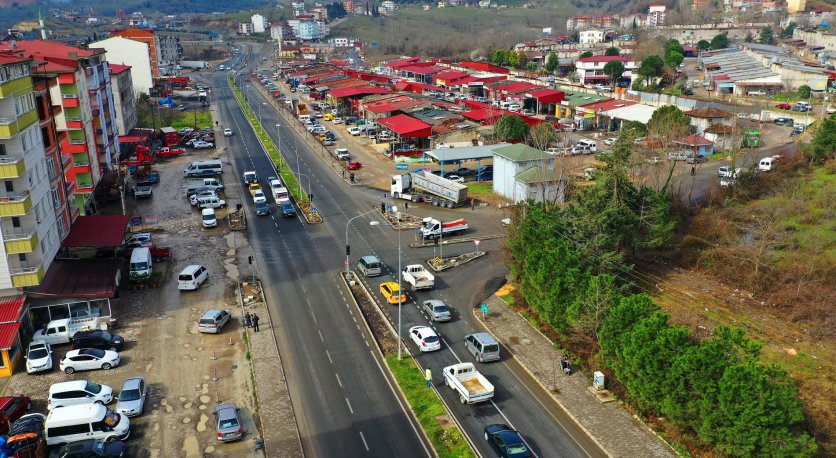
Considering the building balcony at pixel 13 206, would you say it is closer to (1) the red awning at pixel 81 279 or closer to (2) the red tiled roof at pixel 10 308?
(2) the red tiled roof at pixel 10 308

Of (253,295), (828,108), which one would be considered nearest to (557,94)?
(828,108)

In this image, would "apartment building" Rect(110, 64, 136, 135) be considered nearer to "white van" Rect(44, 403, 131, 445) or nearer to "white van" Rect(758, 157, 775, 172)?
"white van" Rect(44, 403, 131, 445)

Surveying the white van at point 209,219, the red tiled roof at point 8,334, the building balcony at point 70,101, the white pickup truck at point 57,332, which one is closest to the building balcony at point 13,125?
the red tiled roof at point 8,334

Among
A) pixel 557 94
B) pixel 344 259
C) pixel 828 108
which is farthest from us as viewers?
pixel 557 94

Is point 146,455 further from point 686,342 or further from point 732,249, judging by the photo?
point 732,249

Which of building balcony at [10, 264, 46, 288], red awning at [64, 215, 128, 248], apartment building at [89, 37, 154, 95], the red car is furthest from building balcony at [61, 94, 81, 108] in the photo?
apartment building at [89, 37, 154, 95]

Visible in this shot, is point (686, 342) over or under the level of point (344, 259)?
over

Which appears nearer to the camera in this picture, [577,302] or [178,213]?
[577,302]

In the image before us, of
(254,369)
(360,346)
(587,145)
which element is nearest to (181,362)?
(254,369)

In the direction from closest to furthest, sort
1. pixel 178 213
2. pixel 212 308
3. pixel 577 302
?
pixel 577 302
pixel 212 308
pixel 178 213
